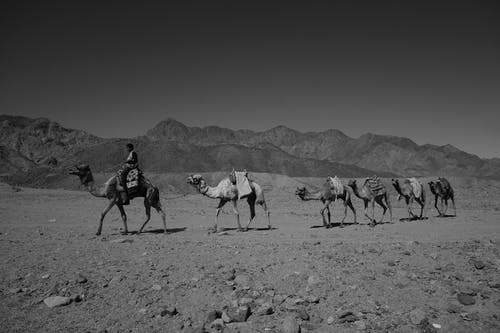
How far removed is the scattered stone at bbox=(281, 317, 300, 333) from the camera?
16.6 ft

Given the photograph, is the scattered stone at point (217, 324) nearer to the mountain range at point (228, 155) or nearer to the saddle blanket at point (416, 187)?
the saddle blanket at point (416, 187)

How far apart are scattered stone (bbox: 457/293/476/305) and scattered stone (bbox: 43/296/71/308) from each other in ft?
21.0

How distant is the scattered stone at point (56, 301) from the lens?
19.6 feet

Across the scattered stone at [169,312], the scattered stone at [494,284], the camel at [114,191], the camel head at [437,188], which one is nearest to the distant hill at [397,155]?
the camel head at [437,188]

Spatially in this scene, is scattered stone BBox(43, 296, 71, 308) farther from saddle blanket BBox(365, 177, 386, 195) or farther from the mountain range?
the mountain range

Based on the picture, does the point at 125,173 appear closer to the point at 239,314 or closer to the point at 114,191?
the point at 114,191

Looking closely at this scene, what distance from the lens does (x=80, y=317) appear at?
5.65m

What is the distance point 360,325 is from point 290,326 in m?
1.01

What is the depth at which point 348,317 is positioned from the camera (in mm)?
5379

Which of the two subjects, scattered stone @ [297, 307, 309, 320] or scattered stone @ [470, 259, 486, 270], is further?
scattered stone @ [470, 259, 486, 270]

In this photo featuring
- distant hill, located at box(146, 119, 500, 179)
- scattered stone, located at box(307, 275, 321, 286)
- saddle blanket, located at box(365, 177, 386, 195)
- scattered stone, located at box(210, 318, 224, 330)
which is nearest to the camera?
scattered stone, located at box(210, 318, 224, 330)

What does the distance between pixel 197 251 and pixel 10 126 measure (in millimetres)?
162409

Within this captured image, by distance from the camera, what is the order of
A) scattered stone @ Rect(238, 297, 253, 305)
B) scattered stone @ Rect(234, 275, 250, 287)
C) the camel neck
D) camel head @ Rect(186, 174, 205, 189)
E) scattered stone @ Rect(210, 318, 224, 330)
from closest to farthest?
scattered stone @ Rect(210, 318, 224, 330) → scattered stone @ Rect(238, 297, 253, 305) → scattered stone @ Rect(234, 275, 250, 287) → camel head @ Rect(186, 174, 205, 189) → the camel neck

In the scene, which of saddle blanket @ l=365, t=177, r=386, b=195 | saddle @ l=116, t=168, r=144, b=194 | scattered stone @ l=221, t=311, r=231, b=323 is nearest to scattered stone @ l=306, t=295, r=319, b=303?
scattered stone @ l=221, t=311, r=231, b=323
